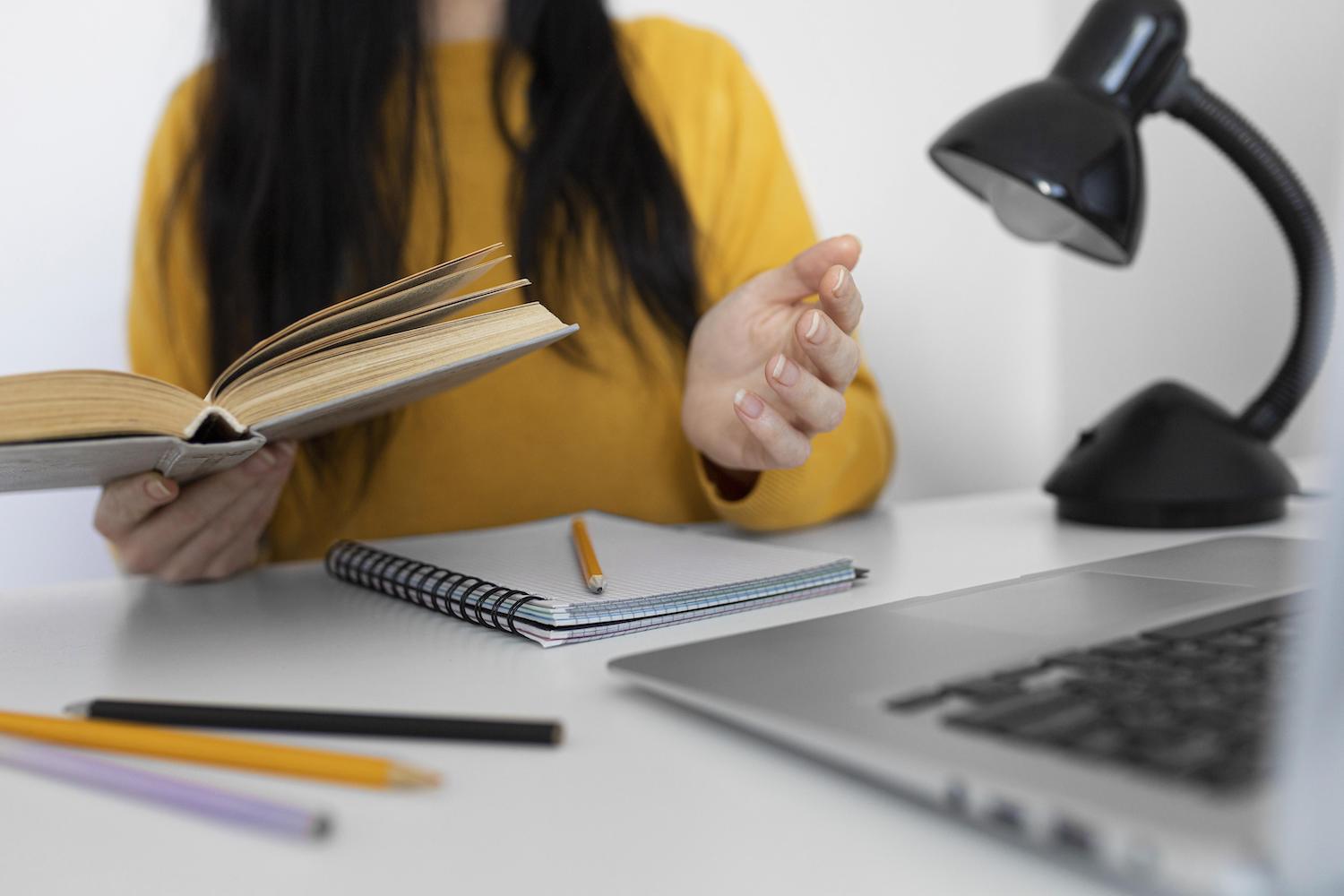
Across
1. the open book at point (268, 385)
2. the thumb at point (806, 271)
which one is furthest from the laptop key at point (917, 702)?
the thumb at point (806, 271)

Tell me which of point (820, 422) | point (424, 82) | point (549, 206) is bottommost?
point (820, 422)

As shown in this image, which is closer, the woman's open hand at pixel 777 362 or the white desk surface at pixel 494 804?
the white desk surface at pixel 494 804

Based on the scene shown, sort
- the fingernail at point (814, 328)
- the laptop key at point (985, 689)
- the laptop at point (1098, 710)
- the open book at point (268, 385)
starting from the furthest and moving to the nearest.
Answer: the fingernail at point (814, 328) < the open book at point (268, 385) < the laptop key at point (985, 689) < the laptop at point (1098, 710)

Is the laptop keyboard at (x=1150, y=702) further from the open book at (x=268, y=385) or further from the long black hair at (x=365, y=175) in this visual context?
the long black hair at (x=365, y=175)

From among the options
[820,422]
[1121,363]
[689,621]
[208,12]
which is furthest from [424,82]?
[1121,363]

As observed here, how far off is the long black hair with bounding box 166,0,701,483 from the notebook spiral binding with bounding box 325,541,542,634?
402 mm

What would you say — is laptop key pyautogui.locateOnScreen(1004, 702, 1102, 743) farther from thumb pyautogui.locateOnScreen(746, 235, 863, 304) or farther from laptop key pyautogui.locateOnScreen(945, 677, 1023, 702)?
thumb pyautogui.locateOnScreen(746, 235, 863, 304)

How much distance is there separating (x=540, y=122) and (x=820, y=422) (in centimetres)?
58

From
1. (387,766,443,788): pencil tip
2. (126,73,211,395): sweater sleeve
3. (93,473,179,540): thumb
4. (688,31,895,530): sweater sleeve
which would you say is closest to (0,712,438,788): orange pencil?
(387,766,443,788): pencil tip

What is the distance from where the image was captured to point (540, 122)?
3.53ft

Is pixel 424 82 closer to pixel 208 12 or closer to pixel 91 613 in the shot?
pixel 208 12

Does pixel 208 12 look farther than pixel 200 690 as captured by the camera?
Yes

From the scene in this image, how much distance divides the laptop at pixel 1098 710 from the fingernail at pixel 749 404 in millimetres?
181

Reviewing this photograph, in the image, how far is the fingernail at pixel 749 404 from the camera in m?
0.62
